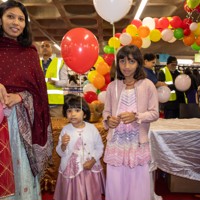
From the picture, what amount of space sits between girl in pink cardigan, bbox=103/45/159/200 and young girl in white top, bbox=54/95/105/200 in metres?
0.25

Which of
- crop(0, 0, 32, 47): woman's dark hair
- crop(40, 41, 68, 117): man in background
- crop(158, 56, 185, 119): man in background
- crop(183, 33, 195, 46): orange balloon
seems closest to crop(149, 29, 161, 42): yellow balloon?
crop(183, 33, 195, 46): orange balloon

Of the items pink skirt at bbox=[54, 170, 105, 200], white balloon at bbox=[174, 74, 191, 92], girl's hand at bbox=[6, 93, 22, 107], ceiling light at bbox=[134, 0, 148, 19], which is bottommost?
pink skirt at bbox=[54, 170, 105, 200]

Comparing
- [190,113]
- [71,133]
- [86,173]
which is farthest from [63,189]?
[190,113]

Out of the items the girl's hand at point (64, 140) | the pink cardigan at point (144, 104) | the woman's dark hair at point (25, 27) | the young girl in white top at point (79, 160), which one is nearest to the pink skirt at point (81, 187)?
the young girl in white top at point (79, 160)

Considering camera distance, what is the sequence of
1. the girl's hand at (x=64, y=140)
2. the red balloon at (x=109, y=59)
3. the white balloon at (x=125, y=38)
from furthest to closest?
the red balloon at (x=109, y=59) < the white balloon at (x=125, y=38) < the girl's hand at (x=64, y=140)

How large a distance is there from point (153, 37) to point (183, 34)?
0.44m

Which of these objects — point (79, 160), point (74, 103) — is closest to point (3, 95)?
point (74, 103)

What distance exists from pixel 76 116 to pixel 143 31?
2.30m

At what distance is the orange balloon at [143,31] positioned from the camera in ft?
12.9

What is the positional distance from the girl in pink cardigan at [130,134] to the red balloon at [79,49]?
35cm

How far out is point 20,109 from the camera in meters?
1.56

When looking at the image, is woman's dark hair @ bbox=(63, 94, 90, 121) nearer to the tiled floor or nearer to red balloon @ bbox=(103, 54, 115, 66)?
the tiled floor

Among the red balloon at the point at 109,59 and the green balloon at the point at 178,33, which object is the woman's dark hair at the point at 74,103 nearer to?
the red balloon at the point at 109,59

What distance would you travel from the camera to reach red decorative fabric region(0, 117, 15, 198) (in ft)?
4.73
